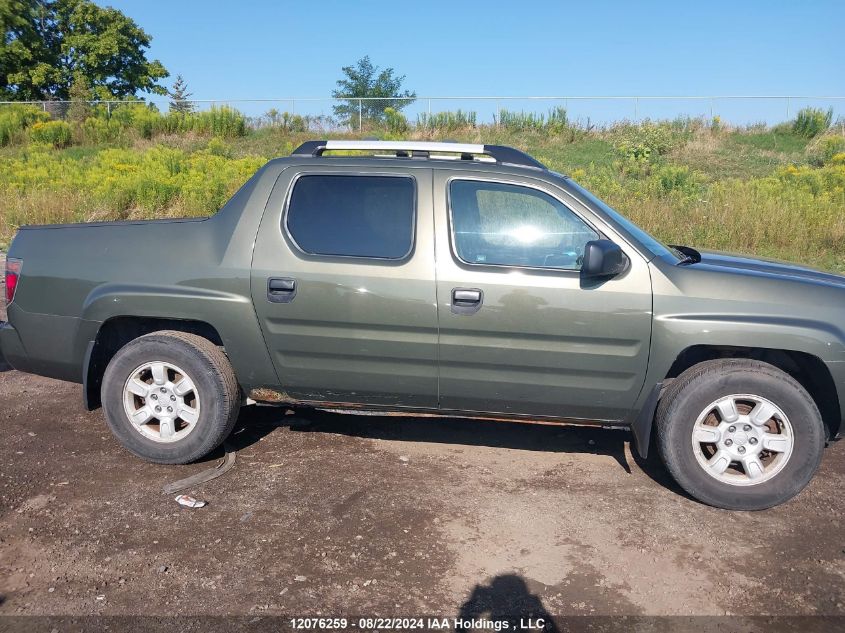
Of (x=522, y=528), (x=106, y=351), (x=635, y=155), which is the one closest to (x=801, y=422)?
(x=522, y=528)

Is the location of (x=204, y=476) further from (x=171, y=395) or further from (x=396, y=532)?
(x=396, y=532)

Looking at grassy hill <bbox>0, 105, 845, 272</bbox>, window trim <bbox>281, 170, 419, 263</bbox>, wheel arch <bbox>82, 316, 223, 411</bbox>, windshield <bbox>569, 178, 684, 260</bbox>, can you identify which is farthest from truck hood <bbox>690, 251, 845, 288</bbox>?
grassy hill <bbox>0, 105, 845, 272</bbox>

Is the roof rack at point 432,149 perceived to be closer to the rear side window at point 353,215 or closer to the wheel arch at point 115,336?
the rear side window at point 353,215

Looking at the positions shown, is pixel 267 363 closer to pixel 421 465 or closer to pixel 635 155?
pixel 421 465

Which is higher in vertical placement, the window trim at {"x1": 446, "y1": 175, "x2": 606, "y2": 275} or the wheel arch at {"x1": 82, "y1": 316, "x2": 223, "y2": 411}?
the window trim at {"x1": 446, "y1": 175, "x2": 606, "y2": 275}

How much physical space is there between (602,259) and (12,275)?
11.8 feet

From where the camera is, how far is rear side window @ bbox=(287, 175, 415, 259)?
4.34 m

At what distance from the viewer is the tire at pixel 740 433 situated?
3.99 m

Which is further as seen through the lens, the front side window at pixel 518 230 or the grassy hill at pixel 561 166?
the grassy hill at pixel 561 166

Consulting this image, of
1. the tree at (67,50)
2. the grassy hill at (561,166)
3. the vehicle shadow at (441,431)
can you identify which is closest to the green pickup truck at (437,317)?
the vehicle shadow at (441,431)

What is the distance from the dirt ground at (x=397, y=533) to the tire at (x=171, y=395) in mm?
173

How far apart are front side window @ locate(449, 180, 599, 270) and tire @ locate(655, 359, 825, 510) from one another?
0.94 meters

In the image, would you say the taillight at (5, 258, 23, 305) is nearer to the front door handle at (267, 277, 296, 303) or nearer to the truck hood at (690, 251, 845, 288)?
the front door handle at (267, 277, 296, 303)

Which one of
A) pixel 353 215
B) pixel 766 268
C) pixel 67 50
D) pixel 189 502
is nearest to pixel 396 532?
pixel 189 502
